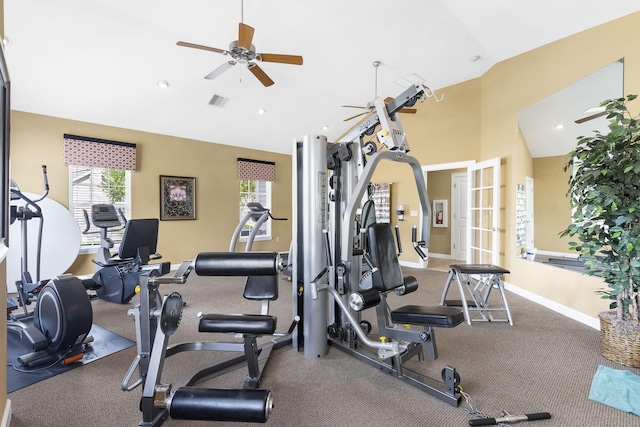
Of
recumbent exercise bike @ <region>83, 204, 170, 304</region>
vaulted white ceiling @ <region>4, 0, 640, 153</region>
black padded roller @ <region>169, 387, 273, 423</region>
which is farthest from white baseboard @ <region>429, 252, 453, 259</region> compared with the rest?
black padded roller @ <region>169, 387, 273, 423</region>

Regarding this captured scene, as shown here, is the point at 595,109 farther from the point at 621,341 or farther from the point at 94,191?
the point at 94,191

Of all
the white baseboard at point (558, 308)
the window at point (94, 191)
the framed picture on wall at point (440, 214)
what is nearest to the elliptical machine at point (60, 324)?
the window at point (94, 191)

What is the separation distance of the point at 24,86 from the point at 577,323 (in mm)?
7559

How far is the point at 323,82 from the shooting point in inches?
232

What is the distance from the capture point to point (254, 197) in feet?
25.2

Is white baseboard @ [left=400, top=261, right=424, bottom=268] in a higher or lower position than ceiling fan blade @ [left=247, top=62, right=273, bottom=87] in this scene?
lower

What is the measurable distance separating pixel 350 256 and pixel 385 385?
3.08 ft

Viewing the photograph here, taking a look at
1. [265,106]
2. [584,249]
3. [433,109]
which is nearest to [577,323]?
[584,249]

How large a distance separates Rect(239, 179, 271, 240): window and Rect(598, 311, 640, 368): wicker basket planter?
6.20 metres

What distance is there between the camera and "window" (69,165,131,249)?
5238mm

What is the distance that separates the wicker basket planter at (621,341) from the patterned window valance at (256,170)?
646 cm

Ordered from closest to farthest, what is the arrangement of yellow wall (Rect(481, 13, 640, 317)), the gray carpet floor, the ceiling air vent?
the gray carpet floor
yellow wall (Rect(481, 13, 640, 317))
the ceiling air vent

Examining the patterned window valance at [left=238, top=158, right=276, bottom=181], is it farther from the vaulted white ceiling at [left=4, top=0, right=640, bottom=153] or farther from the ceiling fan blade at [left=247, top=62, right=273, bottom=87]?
the ceiling fan blade at [left=247, top=62, right=273, bottom=87]

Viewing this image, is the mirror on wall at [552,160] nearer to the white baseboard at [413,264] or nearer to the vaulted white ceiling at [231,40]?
the vaulted white ceiling at [231,40]
